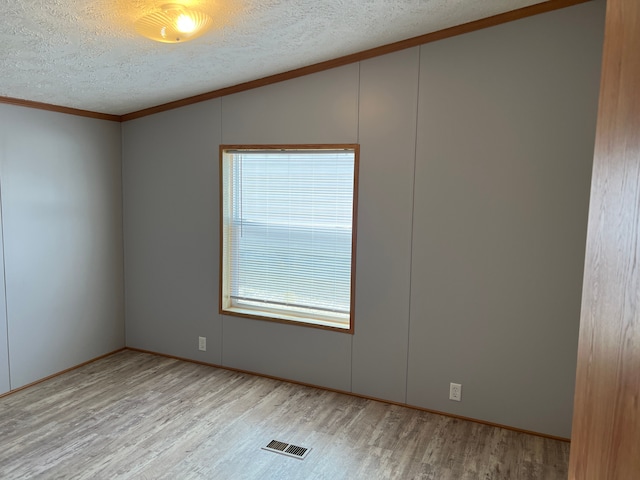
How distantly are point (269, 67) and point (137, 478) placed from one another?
2874 millimetres

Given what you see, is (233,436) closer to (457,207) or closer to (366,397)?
(366,397)

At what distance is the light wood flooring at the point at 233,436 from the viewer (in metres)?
2.94

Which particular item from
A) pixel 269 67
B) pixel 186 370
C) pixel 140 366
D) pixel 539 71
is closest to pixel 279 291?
pixel 186 370

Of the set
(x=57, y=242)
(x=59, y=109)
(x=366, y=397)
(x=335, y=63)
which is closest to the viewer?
(x=335, y=63)

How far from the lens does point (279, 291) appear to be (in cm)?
423

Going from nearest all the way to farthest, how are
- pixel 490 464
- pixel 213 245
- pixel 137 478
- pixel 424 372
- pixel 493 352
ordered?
pixel 137 478 → pixel 490 464 → pixel 493 352 → pixel 424 372 → pixel 213 245

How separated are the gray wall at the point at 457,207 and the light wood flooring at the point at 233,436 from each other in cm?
25

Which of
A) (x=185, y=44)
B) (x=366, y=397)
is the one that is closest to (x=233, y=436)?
(x=366, y=397)

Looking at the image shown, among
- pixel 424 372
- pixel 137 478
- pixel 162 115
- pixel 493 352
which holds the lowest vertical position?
pixel 137 478

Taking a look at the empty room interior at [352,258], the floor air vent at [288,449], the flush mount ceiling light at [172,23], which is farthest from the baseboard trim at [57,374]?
the flush mount ceiling light at [172,23]

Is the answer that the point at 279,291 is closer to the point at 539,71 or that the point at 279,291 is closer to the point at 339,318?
the point at 339,318

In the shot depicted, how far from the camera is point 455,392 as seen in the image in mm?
3588

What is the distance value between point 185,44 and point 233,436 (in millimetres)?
2544

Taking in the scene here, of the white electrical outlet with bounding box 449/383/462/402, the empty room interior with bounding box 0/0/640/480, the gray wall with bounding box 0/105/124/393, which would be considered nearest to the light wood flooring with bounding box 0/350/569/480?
the empty room interior with bounding box 0/0/640/480
